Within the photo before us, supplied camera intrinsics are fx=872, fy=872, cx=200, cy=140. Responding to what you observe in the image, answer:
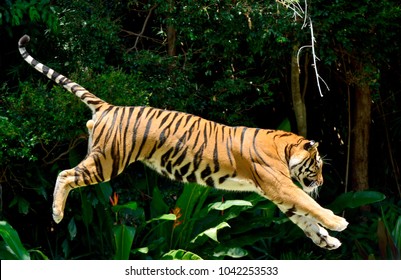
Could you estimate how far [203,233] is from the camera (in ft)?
25.2

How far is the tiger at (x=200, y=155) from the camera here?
6363 millimetres

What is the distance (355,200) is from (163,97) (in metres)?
2.09

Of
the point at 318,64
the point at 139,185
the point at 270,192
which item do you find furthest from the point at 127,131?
the point at 318,64

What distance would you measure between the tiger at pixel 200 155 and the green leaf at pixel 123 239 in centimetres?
99

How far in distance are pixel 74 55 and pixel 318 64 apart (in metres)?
2.56

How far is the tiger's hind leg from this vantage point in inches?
247

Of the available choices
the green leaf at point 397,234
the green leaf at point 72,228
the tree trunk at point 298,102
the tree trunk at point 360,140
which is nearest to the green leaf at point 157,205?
the green leaf at point 72,228

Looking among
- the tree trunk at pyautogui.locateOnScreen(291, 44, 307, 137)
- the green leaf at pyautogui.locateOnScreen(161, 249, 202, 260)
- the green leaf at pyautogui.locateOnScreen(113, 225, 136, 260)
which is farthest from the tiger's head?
the tree trunk at pyautogui.locateOnScreen(291, 44, 307, 137)

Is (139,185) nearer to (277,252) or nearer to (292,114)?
(277,252)

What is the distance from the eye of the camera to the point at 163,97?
8102 mm

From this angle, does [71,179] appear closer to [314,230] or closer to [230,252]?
[314,230]

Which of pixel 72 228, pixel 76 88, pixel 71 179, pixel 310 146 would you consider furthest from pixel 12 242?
pixel 310 146

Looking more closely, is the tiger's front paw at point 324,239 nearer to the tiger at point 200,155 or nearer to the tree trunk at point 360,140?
the tiger at point 200,155

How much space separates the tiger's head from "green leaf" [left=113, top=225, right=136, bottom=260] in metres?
1.59
